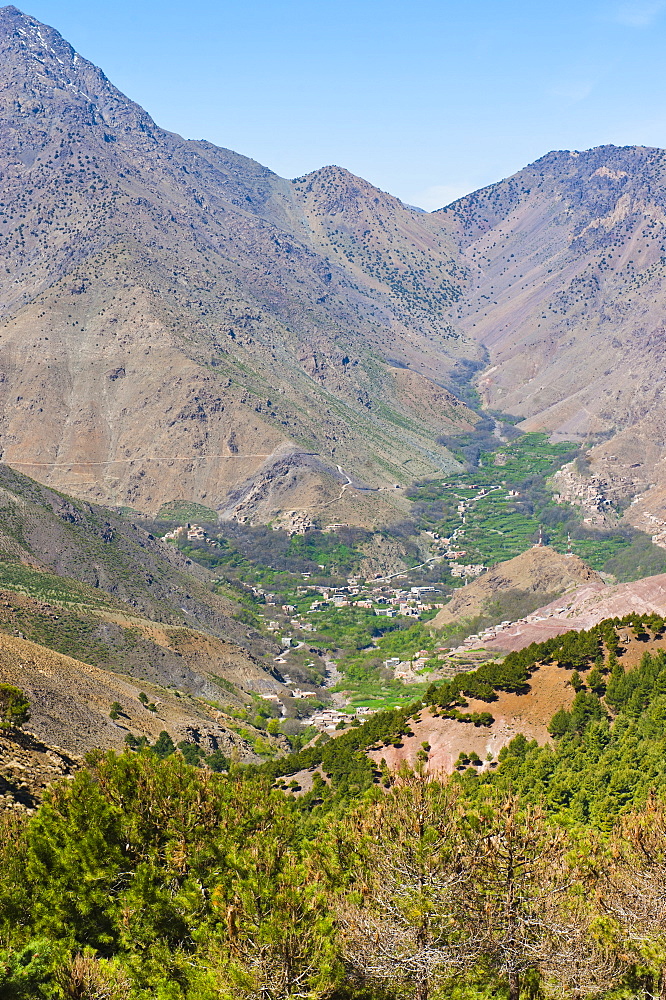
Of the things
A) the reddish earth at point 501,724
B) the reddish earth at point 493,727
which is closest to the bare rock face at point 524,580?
the reddish earth at point 501,724

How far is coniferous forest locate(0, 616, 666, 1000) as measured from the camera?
67.9ft

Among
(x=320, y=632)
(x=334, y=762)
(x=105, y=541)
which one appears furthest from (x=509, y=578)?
(x=334, y=762)

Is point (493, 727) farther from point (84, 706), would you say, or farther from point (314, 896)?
point (314, 896)

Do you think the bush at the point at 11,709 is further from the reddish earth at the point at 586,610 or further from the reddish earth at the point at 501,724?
the reddish earth at the point at 586,610

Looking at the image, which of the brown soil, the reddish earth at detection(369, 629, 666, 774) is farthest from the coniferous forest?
the brown soil

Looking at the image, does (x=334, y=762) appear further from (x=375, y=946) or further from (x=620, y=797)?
(x=375, y=946)

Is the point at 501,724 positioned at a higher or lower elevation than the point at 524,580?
higher

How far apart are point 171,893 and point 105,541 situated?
112 metres

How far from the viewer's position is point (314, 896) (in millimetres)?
22078

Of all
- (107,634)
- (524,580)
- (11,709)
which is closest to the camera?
(11,709)

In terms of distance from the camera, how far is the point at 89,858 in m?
25.6

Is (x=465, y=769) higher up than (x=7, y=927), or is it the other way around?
(x=7, y=927)

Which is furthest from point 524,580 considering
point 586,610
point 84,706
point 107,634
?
point 84,706

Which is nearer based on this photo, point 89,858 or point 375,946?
point 375,946
